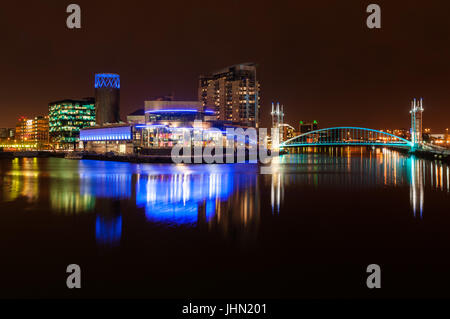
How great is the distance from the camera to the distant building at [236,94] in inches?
5477

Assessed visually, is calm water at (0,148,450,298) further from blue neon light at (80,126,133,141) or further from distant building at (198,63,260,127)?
distant building at (198,63,260,127)

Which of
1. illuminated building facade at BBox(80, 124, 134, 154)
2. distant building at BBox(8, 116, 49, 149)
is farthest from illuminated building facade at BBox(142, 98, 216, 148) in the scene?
distant building at BBox(8, 116, 49, 149)

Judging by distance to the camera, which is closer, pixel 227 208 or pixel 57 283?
pixel 57 283

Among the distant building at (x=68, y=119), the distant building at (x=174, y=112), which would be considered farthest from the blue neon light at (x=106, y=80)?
the distant building at (x=174, y=112)

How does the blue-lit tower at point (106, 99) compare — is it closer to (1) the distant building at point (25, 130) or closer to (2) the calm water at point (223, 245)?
(1) the distant building at point (25, 130)

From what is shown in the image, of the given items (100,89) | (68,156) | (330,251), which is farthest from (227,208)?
(100,89)

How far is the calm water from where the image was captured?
8289 millimetres

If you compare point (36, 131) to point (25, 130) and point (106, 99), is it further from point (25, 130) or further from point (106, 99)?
point (106, 99)

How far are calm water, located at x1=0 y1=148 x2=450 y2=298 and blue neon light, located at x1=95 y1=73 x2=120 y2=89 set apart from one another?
120225mm

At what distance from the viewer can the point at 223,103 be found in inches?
5664

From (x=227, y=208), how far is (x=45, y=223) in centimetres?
713

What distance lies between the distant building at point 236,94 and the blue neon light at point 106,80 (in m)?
30.9
